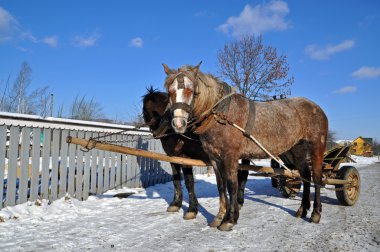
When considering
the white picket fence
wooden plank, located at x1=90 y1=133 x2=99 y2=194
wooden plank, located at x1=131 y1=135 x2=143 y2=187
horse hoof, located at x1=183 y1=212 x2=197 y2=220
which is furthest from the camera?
wooden plank, located at x1=131 y1=135 x2=143 y2=187

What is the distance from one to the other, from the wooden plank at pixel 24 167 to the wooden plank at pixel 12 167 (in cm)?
12

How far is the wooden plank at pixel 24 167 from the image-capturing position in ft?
16.8

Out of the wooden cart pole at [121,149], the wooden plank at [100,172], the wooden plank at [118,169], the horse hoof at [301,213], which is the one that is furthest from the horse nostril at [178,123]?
the wooden plank at [118,169]

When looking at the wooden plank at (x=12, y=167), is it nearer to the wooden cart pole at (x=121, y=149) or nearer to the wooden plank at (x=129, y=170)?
the wooden cart pole at (x=121, y=149)

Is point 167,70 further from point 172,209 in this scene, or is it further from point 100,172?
point 100,172

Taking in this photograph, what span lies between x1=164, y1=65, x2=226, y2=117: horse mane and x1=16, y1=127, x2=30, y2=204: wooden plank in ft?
10.1

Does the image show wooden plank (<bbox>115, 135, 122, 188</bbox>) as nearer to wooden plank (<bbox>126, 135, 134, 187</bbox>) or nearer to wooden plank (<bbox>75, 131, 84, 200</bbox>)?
wooden plank (<bbox>126, 135, 134, 187</bbox>)

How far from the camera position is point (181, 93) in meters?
3.52

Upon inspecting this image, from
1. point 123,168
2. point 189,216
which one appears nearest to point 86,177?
point 123,168

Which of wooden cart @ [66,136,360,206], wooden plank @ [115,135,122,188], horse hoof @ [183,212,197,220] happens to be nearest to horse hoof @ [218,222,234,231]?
horse hoof @ [183,212,197,220]

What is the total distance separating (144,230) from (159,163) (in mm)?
5177

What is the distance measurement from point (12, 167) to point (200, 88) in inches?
139

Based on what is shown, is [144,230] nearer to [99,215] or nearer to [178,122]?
[99,215]

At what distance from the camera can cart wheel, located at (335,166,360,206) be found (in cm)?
575
